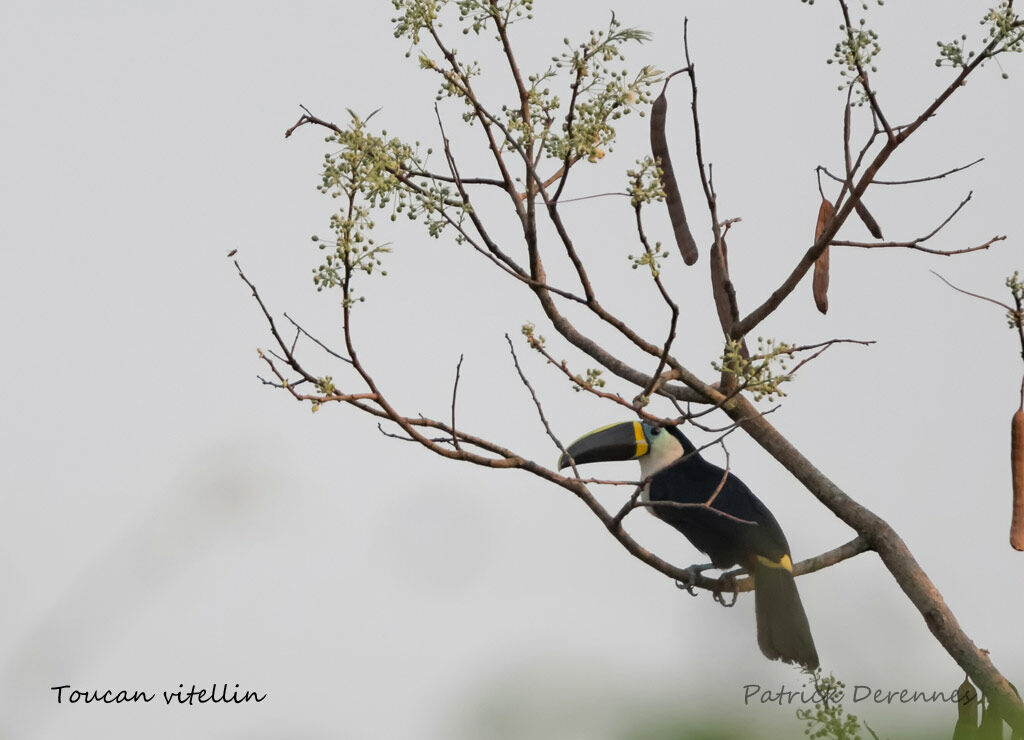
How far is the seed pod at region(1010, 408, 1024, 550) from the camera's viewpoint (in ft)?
9.59

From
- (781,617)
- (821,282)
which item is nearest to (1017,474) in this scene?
(821,282)

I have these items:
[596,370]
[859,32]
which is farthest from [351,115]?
[859,32]

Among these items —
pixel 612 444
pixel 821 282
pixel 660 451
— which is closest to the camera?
pixel 821 282

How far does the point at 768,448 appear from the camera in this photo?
3.63 m

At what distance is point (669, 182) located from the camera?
312 centimetres

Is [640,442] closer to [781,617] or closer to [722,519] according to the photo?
[722,519]

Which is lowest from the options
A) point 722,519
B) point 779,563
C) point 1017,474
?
point 1017,474

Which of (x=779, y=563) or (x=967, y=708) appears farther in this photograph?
(x=779, y=563)

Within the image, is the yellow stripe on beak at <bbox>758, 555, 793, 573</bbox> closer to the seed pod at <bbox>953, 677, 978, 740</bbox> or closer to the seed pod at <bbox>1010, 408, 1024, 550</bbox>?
the seed pod at <bbox>1010, 408, 1024, 550</bbox>

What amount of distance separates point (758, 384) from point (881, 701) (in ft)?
6.51

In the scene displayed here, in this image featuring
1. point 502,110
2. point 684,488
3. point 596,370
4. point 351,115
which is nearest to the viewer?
point 351,115

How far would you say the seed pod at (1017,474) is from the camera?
9.59ft

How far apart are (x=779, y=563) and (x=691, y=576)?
0.36 meters

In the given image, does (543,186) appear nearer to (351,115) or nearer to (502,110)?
(502,110)
